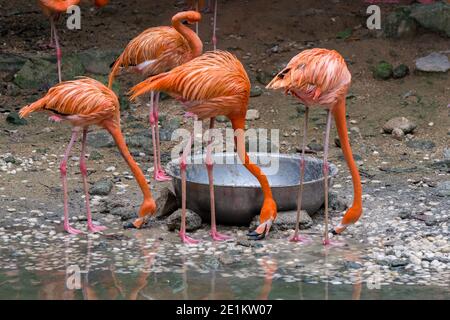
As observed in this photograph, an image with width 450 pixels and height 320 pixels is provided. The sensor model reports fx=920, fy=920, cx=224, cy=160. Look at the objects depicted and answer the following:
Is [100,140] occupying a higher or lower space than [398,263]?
higher

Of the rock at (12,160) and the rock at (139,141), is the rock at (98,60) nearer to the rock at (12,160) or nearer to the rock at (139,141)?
the rock at (139,141)

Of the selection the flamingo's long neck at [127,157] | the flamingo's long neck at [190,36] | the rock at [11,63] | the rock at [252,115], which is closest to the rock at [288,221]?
the flamingo's long neck at [127,157]

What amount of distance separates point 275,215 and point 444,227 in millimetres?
1028

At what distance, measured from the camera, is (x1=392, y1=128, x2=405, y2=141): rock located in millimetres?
7438

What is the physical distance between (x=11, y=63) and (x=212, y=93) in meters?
4.00

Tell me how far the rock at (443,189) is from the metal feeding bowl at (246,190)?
828 millimetres

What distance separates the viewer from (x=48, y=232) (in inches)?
219

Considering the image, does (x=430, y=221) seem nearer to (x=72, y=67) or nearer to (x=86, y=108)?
(x=86, y=108)

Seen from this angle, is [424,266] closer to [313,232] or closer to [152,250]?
[313,232]

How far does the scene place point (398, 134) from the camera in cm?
744

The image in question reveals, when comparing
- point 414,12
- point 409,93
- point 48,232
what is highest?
point 414,12

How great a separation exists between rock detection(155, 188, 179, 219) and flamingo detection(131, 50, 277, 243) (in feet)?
1.46

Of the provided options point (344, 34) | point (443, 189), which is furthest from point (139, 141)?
point (344, 34)
